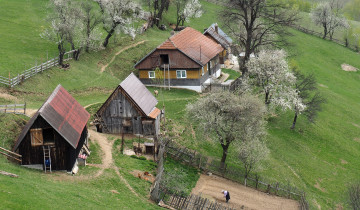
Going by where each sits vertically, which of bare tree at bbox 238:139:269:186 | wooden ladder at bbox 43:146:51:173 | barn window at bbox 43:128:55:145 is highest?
barn window at bbox 43:128:55:145

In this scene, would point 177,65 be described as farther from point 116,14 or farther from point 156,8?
point 156,8

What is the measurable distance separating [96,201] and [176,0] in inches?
2722

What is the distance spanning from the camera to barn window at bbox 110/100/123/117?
43844mm

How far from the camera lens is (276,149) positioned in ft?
170

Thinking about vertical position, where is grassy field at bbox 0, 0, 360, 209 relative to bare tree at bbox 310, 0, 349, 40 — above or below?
below

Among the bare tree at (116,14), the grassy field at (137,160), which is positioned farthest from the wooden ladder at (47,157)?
the bare tree at (116,14)

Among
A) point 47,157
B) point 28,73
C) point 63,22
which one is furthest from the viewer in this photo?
Answer: point 63,22

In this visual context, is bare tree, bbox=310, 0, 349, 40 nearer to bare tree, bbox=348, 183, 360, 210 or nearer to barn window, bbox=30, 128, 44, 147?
bare tree, bbox=348, 183, 360, 210

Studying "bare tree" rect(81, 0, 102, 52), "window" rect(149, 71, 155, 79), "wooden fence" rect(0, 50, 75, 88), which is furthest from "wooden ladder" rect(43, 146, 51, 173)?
Result: "bare tree" rect(81, 0, 102, 52)

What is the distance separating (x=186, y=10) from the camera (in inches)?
3600

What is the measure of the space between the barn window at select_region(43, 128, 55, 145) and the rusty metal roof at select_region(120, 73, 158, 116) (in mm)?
10417

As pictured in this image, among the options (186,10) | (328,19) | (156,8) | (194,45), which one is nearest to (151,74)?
(194,45)

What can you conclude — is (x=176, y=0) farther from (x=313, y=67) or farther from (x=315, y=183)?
(x=315, y=183)

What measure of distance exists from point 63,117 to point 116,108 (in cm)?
959
